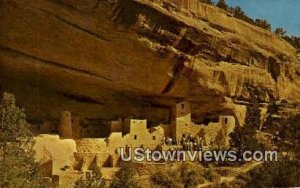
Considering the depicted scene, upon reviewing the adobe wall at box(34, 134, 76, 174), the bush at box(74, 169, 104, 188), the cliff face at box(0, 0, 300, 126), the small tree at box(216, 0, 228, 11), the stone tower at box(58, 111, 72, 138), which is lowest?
the bush at box(74, 169, 104, 188)

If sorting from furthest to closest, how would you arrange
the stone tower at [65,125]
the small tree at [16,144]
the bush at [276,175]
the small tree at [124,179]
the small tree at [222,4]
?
the small tree at [222,4], the stone tower at [65,125], the bush at [276,175], the small tree at [124,179], the small tree at [16,144]

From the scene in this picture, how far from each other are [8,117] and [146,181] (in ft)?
11.1

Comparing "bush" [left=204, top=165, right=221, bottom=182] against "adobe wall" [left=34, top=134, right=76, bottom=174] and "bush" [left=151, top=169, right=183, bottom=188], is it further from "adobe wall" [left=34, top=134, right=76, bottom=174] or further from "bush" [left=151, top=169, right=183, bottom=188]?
"adobe wall" [left=34, top=134, right=76, bottom=174]

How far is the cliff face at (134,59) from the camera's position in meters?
12.6

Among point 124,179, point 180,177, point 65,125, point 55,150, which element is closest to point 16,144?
point 124,179

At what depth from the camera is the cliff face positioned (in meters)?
12.6

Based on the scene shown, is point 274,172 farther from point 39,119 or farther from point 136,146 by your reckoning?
point 39,119

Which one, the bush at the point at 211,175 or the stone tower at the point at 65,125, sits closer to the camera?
the bush at the point at 211,175

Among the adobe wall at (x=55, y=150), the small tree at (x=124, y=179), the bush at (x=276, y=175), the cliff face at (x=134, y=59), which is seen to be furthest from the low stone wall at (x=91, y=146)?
the bush at (x=276, y=175)

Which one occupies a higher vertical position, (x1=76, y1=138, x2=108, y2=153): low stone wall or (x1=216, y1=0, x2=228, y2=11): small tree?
(x1=216, y1=0, x2=228, y2=11): small tree

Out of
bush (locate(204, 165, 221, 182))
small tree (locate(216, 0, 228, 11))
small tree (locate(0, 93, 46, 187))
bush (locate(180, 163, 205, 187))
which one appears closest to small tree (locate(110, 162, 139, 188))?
bush (locate(180, 163, 205, 187))

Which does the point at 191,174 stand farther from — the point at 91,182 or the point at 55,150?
the point at 91,182

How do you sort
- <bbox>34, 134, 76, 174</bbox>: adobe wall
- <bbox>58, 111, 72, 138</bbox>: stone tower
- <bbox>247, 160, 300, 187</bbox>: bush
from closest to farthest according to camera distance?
<bbox>247, 160, 300, 187</bbox>: bush → <bbox>34, 134, 76, 174</bbox>: adobe wall → <bbox>58, 111, 72, 138</bbox>: stone tower

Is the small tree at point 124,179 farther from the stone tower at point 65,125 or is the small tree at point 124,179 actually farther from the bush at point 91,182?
the stone tower at point 65,125
